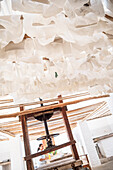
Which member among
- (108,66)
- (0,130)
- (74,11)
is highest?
(0,130)

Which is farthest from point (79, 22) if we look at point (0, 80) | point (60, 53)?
point (0, 80)

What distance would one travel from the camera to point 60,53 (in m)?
1.02

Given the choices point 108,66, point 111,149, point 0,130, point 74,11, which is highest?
point 0,130

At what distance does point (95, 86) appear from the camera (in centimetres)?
222

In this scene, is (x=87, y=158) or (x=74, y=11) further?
(x=87, y=158)

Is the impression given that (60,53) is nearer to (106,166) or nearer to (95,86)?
(95,86)

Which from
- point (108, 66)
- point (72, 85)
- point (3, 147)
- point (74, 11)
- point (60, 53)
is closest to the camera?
point (74, 11)

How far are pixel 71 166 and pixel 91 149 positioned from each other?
4436 mm

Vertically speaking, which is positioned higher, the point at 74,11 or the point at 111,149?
the point at 74,11

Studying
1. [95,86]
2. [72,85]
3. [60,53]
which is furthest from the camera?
[95,86]

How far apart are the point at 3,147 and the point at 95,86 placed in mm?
9197

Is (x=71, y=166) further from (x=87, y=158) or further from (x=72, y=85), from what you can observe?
(x=87, y=158)

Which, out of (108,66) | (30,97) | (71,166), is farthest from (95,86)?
(71,166)

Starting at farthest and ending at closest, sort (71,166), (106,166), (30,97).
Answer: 1. (106,166)
2. (71,166)
3. (30,97)
